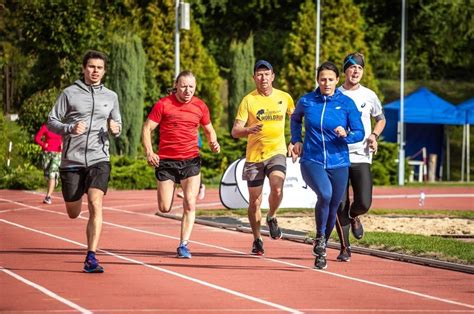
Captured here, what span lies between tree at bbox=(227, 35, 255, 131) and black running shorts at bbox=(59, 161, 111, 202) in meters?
39.0

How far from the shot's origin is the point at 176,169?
15508 millimetres

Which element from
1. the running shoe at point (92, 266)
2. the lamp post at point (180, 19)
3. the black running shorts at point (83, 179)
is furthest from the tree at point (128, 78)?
the running shoe at point (92, 266)

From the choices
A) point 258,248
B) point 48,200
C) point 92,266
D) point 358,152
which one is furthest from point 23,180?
point 92,266

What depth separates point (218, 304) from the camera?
11.0 m

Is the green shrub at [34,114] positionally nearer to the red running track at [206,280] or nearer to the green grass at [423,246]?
the red running track at [206,280]

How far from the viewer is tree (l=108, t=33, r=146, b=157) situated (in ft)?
145

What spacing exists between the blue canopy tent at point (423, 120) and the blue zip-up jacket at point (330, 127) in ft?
104

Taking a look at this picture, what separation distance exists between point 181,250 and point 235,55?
38913mm

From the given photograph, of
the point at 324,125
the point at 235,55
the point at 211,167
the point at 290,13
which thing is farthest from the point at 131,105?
the point at 324,125

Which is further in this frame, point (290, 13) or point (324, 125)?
point (290, 13)

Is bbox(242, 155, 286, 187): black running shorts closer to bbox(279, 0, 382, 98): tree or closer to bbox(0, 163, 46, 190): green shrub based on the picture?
bbox(0, 163, 46, 190): green shrub

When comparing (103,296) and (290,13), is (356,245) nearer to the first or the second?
(103,296)

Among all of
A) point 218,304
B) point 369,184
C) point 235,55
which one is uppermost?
point 235,55


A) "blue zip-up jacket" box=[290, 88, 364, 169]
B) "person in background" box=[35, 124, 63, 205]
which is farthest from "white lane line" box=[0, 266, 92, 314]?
"person in background" box=[35, 124, 63, 205]
